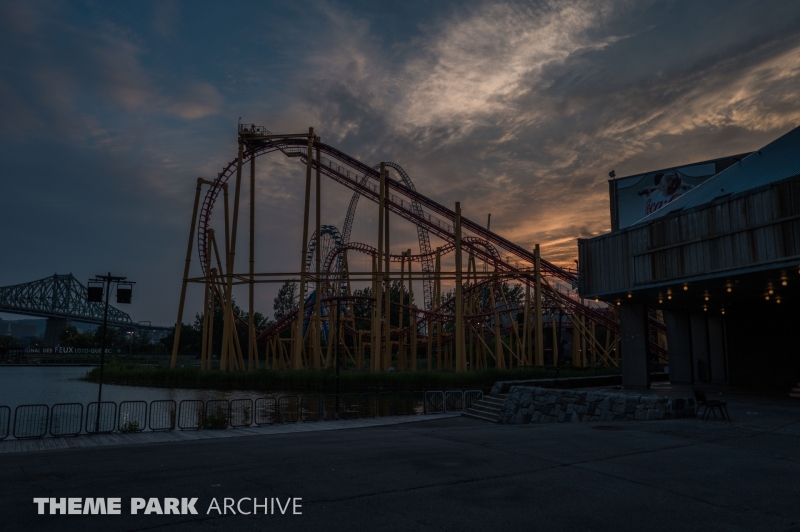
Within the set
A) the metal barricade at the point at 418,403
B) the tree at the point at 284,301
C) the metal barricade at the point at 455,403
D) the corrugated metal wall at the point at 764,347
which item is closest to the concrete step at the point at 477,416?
the metal barricade at the point at 455,403

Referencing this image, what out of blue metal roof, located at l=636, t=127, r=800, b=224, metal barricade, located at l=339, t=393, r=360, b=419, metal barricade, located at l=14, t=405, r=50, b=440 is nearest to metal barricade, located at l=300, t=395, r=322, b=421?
metal barricade, located at l=339, t=393, r=360, b=419

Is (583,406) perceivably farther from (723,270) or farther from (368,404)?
(368,404)

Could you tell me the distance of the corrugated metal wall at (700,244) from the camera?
52.7 ft

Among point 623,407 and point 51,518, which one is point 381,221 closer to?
point 623,407

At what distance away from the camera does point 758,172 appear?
60.2 ft

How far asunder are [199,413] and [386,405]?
27.1 ft

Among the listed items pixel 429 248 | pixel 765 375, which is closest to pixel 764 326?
pixel 765 375

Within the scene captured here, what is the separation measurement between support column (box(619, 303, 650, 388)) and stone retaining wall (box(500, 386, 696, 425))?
17.0ft

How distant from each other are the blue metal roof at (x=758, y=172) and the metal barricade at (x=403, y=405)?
36.2ft

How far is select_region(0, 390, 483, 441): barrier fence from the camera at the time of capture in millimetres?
16094

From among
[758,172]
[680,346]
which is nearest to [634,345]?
[758,172]

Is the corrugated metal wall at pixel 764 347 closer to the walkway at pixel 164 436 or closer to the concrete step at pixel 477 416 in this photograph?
the concrete step at pixel 477 416

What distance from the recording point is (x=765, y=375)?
2423cm

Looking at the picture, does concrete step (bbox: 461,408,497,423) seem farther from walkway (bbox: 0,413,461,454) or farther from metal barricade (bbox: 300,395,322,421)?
metal barricade (bbox: 300,395,322,421)
